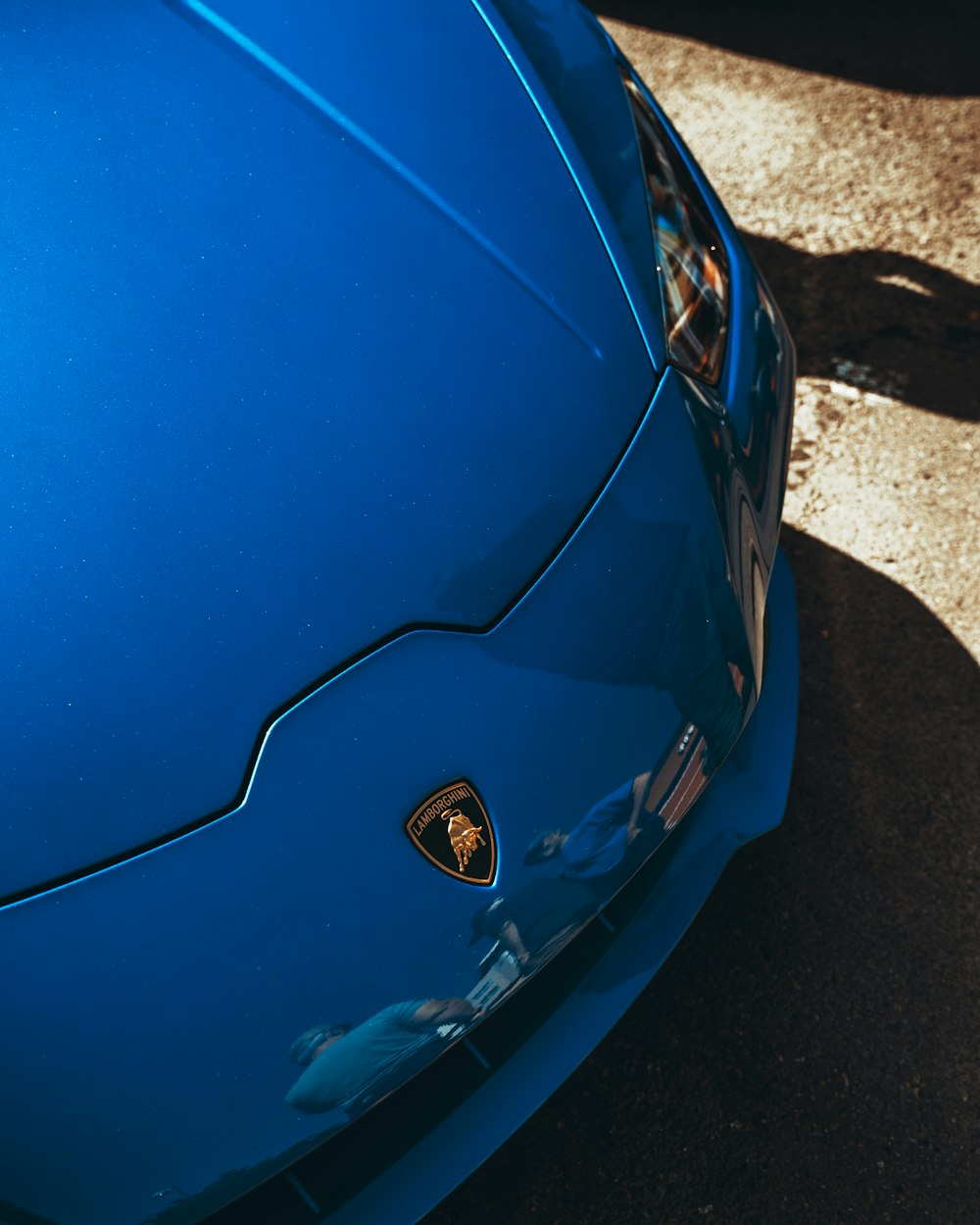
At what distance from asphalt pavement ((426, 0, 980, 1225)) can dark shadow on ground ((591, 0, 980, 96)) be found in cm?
44

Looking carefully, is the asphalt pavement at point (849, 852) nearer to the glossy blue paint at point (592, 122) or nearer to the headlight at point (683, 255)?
the headlight at point (683, 255)

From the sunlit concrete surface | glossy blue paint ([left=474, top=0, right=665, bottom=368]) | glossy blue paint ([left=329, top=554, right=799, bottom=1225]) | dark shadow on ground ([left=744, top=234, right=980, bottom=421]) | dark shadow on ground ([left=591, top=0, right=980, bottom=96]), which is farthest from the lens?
dark shadow on ground ([left=591, top=0, right=980, bottom=96])

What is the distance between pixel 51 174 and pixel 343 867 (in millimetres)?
789

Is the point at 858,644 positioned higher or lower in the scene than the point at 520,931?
lower

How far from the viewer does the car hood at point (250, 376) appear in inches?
45.3

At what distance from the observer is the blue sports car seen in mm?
1119

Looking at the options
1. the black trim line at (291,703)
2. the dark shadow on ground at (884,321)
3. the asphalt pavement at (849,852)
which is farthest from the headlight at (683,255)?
the dark shadow on ground at (884,321)

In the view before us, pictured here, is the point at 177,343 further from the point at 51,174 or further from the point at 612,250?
the point at 612,250

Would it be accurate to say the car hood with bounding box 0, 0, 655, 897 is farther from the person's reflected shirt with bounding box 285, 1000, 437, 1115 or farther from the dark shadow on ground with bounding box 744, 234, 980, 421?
the dark shadow on ground with bounding box 744, 234, 980, 421

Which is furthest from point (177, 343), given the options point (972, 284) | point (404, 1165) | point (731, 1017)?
point (972, 284)

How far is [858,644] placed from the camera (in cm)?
229

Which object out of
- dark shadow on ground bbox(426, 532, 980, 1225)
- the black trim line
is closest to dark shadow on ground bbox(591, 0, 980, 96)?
dark shadow on ground bbox(426, 532, 980, 1225)

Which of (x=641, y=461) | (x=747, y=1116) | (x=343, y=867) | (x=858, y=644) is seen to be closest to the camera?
(x=343, y=867)

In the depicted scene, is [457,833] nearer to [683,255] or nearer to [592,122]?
[683,255]
